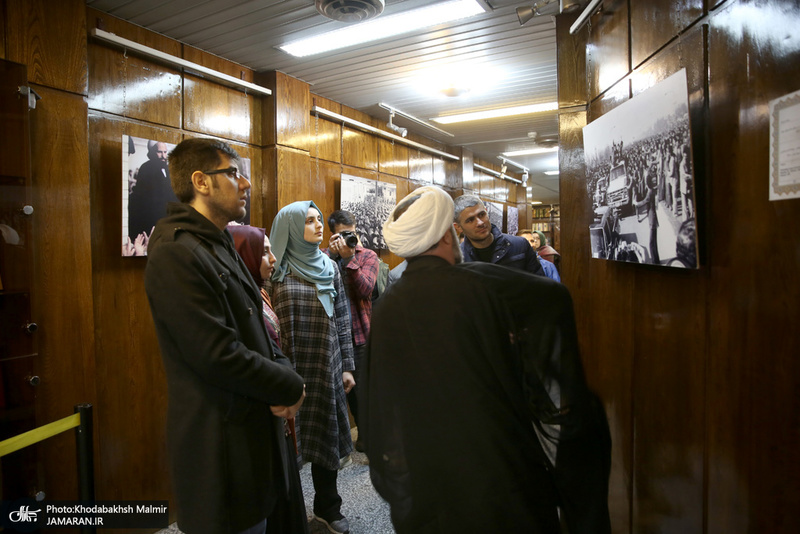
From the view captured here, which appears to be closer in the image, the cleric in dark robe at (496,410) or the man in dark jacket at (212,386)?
the cleric in dark robe at (496,410)

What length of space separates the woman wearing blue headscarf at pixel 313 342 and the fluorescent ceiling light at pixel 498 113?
2.91m

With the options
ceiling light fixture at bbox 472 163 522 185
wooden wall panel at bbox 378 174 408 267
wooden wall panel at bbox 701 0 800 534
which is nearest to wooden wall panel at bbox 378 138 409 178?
wooden wall panel at bbox 378 174 408 267

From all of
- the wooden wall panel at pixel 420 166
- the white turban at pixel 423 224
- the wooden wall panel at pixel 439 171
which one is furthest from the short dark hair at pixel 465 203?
the wooden wall panel at pixel 439 171

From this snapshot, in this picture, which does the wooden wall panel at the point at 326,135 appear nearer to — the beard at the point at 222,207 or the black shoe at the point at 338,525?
the beard at the point at 222,207

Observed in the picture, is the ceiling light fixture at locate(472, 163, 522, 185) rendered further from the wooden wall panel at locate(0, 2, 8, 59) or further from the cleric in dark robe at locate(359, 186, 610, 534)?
the cleric in dark robe at locate(359, 186, 610, 534)

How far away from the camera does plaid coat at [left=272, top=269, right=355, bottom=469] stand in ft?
8.05

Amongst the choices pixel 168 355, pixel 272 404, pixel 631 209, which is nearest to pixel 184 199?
pixel 168 355

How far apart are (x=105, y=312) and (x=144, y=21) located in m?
1.77

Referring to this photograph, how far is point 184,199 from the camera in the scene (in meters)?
1.56

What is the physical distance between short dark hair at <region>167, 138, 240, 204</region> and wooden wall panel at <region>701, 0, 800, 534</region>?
162cm

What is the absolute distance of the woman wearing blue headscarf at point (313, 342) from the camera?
2.46m

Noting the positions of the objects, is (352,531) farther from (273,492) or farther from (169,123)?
(169,123)

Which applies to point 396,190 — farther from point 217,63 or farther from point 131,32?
point 131,32

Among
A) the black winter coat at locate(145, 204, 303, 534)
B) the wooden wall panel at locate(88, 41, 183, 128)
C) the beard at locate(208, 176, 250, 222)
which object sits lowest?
the black winter coat at locate(145, 204, 303, 534)
